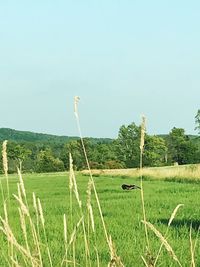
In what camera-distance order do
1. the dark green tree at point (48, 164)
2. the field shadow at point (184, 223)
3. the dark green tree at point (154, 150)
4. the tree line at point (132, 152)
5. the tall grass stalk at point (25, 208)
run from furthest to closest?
the dark green tree at point (154, 150)
the tree line at point (132, 152)
the dark green tree at point (48, 164)
the field shadow at point (184, 223)
the tall grass stalk at point (25, 208)

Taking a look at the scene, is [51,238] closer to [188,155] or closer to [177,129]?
[188,155]

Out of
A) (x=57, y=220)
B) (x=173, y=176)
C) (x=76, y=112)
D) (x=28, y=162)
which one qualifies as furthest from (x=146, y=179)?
(x=28, y=162)

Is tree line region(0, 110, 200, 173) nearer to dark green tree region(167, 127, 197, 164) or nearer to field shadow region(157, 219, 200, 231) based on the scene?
dark green tree region(167, 127, 197, 164)

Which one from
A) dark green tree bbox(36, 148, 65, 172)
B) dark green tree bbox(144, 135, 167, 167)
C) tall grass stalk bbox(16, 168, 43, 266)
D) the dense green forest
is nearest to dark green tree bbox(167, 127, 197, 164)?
the dense green forest

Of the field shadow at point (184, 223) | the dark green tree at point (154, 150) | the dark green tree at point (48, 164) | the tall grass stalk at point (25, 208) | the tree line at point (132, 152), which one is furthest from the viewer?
the dark green tree at point (154, 150)

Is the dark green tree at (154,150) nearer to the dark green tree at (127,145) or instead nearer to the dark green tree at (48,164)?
the dark green tree at (127,145)

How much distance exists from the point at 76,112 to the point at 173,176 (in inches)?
1169

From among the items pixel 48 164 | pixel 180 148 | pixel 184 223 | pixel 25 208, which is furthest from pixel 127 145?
pixel 25 208

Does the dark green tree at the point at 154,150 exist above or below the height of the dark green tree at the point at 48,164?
above

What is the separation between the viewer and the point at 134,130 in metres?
121

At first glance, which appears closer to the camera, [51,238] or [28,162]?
[51,238]

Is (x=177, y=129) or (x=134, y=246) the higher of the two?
(x=177, y=129)

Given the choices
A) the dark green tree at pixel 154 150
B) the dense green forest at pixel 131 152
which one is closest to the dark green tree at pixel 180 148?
the dense green forest at pixel 131 152

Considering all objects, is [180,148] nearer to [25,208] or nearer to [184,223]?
[184,223]
